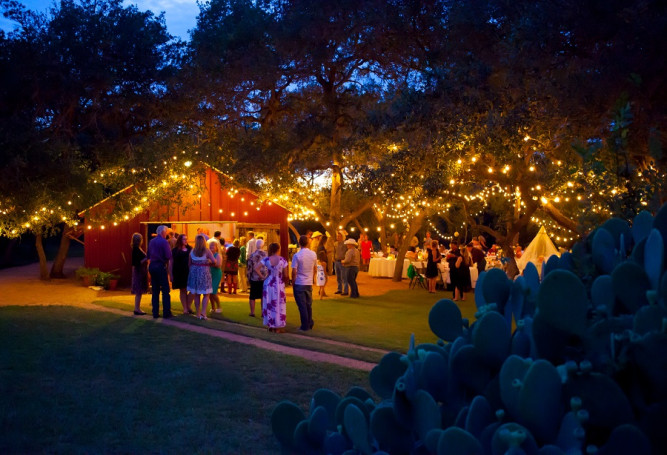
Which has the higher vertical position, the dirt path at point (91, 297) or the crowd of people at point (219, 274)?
the crowd of people at point (219, 274)

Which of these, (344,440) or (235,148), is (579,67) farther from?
(235,148)

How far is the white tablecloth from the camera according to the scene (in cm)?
2642

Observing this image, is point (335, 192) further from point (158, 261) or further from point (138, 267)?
point (158, 261)

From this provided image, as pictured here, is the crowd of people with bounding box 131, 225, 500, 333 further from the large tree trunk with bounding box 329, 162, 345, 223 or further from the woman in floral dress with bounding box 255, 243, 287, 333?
the large tree trunk with bounding box 329, 162, 345, 223

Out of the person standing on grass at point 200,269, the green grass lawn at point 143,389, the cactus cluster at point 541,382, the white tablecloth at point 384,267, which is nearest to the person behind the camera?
the cactus cluster at point 541,382

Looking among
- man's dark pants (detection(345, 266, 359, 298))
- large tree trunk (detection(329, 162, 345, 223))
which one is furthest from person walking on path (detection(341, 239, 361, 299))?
large tree trunk (detection(329, 162, 345, 223))

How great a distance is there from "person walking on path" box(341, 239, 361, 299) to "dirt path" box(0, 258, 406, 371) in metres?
1.75

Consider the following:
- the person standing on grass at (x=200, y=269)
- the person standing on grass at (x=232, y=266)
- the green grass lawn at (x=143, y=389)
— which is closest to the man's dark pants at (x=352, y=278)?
the person standing on grass at (x=232, y=266)

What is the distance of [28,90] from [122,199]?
4.94 metres

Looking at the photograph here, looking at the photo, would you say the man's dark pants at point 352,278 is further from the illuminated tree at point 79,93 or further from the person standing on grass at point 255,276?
the illuminated tree at point 79,93

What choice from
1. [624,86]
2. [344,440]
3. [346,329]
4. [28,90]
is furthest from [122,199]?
[344,440]

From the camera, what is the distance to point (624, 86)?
9281 mm

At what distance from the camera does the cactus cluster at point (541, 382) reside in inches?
55.2

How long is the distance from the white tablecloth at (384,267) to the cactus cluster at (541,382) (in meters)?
24.2
